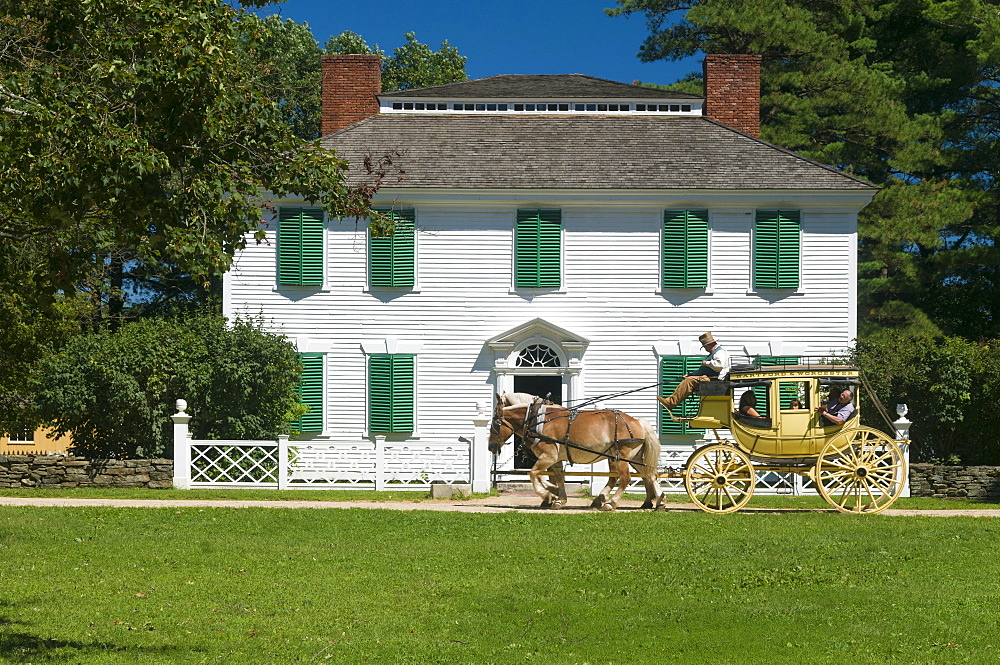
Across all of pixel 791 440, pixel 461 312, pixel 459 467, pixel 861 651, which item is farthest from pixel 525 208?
pixel 861 651

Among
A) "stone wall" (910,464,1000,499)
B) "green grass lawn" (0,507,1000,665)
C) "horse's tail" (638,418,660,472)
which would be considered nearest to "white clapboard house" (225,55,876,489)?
"stone wall" (910,464,1000,499)

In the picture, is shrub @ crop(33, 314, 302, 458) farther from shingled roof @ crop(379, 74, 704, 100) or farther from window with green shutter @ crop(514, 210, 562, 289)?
shingled roof @ crop(379, 74, 704, 100)

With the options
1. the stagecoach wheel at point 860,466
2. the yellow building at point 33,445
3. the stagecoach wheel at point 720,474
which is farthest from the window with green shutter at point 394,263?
the yellow building at point 33,445

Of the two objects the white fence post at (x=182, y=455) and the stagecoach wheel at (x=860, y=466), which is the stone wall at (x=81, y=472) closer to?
the white fence post at (x=182, y=455)

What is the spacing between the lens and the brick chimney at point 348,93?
28234 millimetres

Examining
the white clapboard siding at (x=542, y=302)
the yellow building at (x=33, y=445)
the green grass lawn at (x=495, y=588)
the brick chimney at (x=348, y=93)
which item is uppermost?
the brick chimney at (x=348, y=93)

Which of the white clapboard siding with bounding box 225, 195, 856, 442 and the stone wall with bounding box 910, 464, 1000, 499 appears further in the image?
the white clapboard siding with bounding box 225, 195, 856, 442

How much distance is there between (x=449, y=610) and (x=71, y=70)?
21.5ft

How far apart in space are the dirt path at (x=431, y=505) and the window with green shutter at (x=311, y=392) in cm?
564

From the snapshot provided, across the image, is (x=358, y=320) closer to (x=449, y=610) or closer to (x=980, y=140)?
(x=449, y=610)

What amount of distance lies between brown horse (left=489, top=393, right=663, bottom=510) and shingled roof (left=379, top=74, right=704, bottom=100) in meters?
12.6

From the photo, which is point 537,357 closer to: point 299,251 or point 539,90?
point 299,251

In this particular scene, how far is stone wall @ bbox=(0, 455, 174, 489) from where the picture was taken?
71.6 feet

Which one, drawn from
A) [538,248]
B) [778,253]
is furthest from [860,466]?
[538,248]
